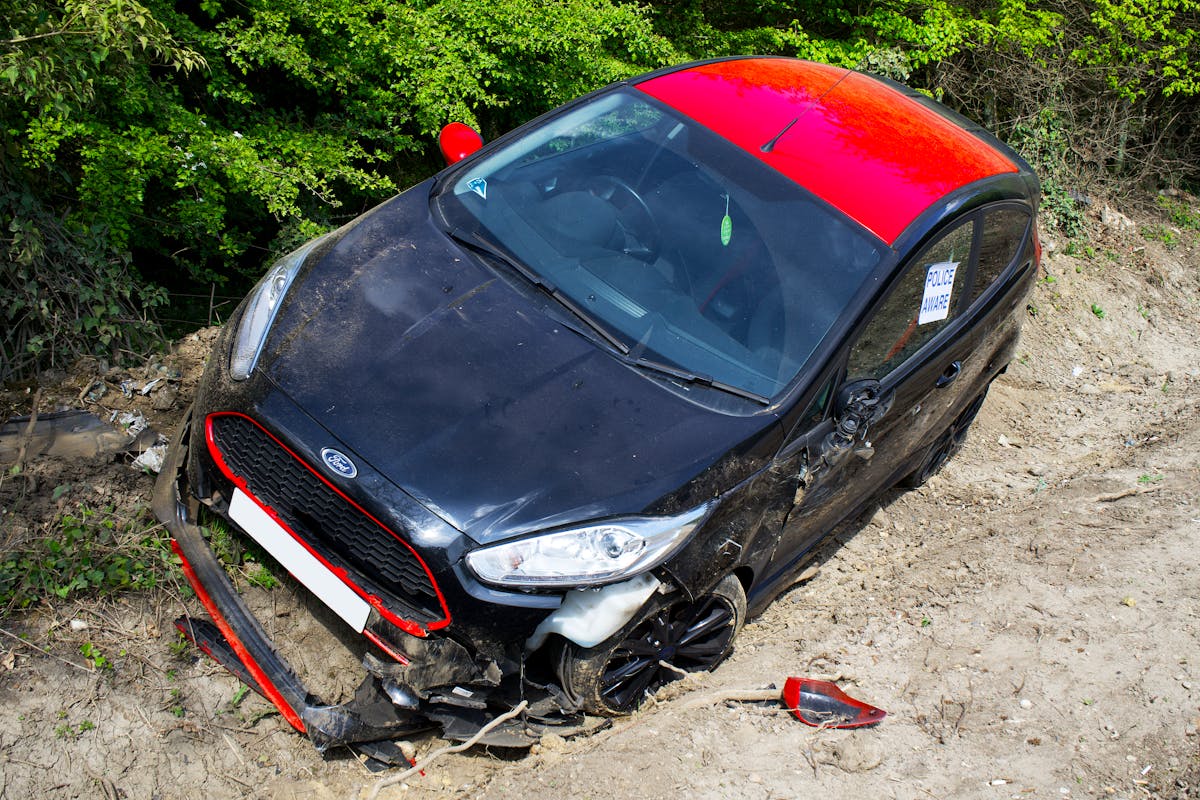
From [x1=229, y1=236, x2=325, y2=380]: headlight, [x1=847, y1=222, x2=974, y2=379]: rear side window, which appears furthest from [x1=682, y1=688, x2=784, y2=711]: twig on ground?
[x1=229, y1=236, x2=325, y2=380]: headlight

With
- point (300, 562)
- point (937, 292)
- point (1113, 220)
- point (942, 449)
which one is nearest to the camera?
point (300, 562)

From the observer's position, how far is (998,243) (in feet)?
15.0

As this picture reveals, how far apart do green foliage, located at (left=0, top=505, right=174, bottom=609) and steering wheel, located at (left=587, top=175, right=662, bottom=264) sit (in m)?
2.09

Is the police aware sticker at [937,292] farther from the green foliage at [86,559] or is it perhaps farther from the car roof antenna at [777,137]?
the green foliage at [86,559]

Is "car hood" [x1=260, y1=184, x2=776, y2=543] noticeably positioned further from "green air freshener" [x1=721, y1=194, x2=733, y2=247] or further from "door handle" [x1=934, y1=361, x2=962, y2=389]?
"door handle" [x1=934, y1=361, x2=962, y2=389]

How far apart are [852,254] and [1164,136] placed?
6.87 m

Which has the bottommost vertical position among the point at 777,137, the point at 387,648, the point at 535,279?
the point at 387,648

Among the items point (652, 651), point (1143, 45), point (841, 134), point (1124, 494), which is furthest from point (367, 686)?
point (1143, 45)

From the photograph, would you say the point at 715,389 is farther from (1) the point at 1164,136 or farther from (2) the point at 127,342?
(1) the point at 1164,136

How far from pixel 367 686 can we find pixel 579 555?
2.83 feet

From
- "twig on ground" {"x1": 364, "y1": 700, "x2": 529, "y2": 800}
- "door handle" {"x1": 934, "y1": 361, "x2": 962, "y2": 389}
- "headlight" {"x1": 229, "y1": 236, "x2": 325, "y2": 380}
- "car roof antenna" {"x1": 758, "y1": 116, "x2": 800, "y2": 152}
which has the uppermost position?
"car roof antenna" {"x1": 758, "y1": 116, "x2": 800, "y2": 152}

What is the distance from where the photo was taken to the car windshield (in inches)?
141

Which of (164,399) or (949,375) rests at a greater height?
(949,375)

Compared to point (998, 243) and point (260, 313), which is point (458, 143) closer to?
point (260, 313)
